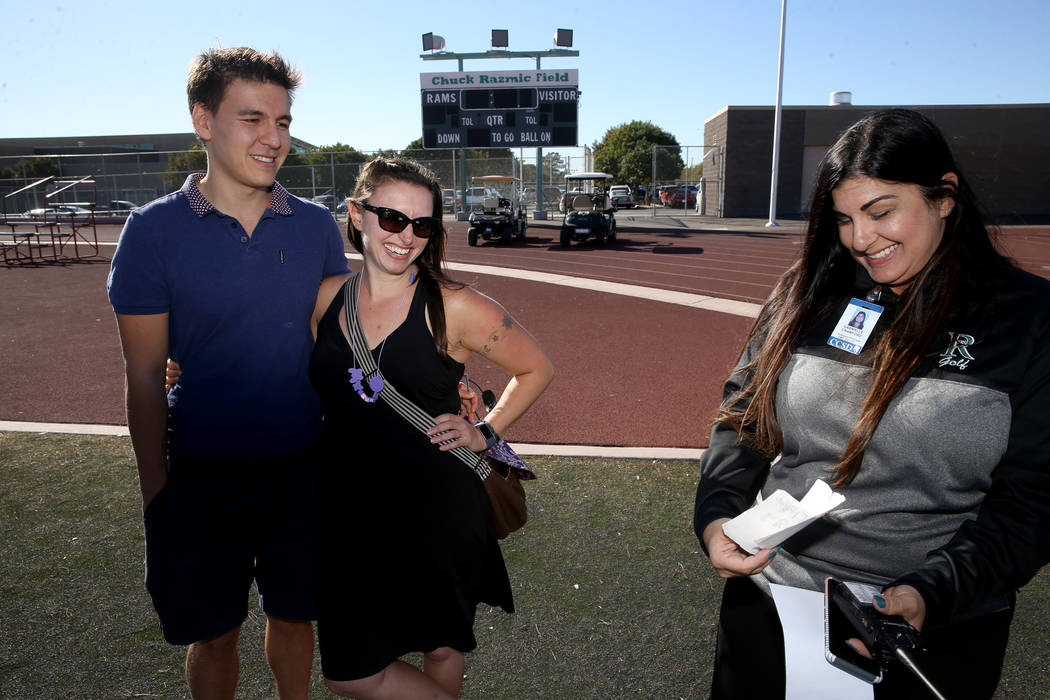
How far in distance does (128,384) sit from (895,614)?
1955mm

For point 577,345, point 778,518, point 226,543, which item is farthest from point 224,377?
point 577,345

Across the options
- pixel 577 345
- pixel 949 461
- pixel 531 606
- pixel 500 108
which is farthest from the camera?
pixel 500 108

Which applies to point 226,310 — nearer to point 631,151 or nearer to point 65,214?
point 65,214

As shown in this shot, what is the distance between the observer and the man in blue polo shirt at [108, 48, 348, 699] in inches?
76.0

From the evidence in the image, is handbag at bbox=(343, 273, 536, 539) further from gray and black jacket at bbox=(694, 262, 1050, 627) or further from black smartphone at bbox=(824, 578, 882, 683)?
black smartphone at bbox=(824, 578, 882, 683)

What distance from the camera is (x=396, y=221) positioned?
1.98 meters

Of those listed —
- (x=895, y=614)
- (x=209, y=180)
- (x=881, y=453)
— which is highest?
(x=209, y=180)

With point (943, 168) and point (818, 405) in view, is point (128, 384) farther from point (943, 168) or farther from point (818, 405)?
point (943, 168)

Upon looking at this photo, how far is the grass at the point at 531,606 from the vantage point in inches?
100.0

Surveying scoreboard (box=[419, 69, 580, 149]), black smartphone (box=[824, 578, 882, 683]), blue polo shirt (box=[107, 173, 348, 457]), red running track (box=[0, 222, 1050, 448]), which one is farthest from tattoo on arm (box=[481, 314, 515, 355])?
scoreboard (box=[419, 69, 580, 149])

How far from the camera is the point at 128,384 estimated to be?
195 centimetres

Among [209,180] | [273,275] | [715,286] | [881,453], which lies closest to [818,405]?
[881,453]

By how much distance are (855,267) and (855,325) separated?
0.20 meters

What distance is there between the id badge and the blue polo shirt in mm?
1473
